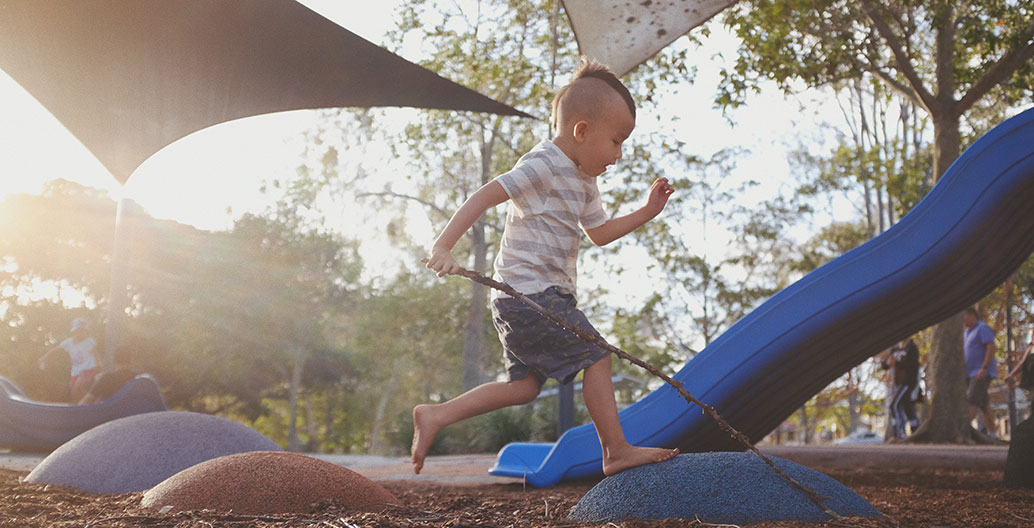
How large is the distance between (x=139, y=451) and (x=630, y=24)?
3.90 meters

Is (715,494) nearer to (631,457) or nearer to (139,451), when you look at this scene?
(631,457)

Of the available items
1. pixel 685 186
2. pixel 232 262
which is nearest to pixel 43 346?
pixel 232 262

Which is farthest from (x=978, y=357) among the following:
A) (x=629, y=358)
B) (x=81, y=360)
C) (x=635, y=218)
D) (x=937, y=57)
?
(x=81, y=360)

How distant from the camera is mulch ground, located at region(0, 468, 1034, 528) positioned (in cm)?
238

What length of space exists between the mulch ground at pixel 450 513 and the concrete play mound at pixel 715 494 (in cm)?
14

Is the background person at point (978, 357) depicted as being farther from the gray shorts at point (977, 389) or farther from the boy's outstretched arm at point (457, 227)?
the boy's outstretched arm at point (457, 227)

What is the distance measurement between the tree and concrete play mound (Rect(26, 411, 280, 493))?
696cm

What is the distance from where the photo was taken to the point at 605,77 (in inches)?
118

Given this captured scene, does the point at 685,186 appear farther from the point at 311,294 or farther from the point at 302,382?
the point at 302,382

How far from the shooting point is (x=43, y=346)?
845 inches

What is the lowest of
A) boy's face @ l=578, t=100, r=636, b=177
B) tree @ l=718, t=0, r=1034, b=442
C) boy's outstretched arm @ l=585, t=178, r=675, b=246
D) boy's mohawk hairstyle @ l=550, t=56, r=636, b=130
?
boy's outstretched arm @ l=585, t=178, r=675, b=246

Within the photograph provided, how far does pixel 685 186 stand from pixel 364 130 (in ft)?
24.4

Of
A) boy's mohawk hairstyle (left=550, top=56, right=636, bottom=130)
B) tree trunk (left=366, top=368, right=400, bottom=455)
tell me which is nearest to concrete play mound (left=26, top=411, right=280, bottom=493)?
boy's mohawk hairstyle (left=550, top=56, right=636, bottom=130)

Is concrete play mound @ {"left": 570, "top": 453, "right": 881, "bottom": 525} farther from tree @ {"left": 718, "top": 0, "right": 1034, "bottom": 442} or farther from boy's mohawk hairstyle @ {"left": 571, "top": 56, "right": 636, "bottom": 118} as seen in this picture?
tree @ {"left": 718, "top": 0, "right": 1034, "bottom": 442}
